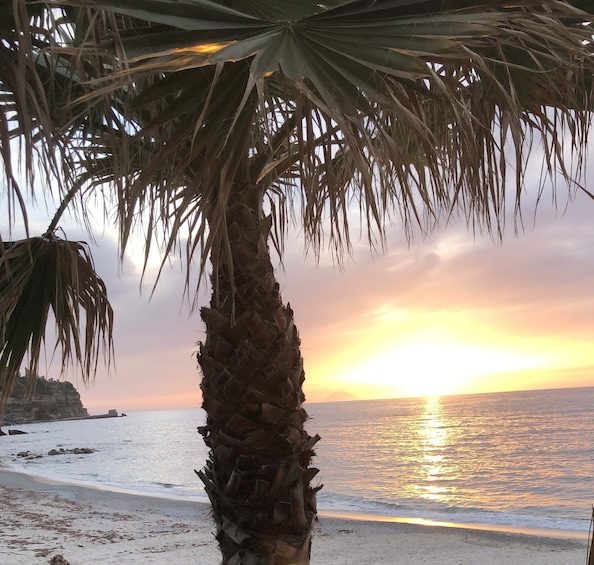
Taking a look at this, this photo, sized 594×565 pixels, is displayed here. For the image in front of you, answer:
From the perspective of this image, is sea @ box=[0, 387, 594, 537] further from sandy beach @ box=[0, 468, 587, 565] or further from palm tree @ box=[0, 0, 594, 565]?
sandy beach @ box=[0, 468, 587, 565]

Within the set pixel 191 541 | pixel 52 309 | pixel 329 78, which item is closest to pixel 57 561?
pixel 191 541

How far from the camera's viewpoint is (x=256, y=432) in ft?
8.93

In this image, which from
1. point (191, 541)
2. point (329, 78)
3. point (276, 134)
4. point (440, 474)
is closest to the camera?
point (329, 78)

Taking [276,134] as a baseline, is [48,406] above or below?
below

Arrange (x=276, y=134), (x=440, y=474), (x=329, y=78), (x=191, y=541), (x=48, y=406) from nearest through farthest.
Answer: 1. (x=329, y=78)
2. (x=276, y=134)
3. (x=191, y=541)
4. (x=440, y=474)
5. (x=48, y=406)

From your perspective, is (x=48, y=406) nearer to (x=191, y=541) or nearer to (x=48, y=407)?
(x=48, y=407)

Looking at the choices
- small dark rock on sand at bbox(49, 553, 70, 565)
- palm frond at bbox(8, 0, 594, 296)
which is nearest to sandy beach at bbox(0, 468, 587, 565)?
small dark rock on sand at bbox(49, 553, 70, 565)

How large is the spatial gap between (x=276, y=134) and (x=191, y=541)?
10.4 meters

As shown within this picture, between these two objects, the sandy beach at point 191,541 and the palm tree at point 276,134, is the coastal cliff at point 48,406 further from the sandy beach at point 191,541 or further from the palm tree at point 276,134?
the palm tree at point 276,134

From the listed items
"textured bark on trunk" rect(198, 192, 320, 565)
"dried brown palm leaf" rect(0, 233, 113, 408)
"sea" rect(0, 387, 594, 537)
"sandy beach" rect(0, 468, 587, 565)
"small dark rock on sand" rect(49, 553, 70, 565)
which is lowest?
"sea" rect(0, 387, 594, 537)

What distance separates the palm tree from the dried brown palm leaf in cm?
9

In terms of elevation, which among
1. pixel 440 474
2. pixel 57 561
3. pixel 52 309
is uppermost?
pixel 52 309

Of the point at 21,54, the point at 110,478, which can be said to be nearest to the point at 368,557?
the point at 21,54

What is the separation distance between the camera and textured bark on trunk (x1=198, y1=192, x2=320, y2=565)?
273 cm
